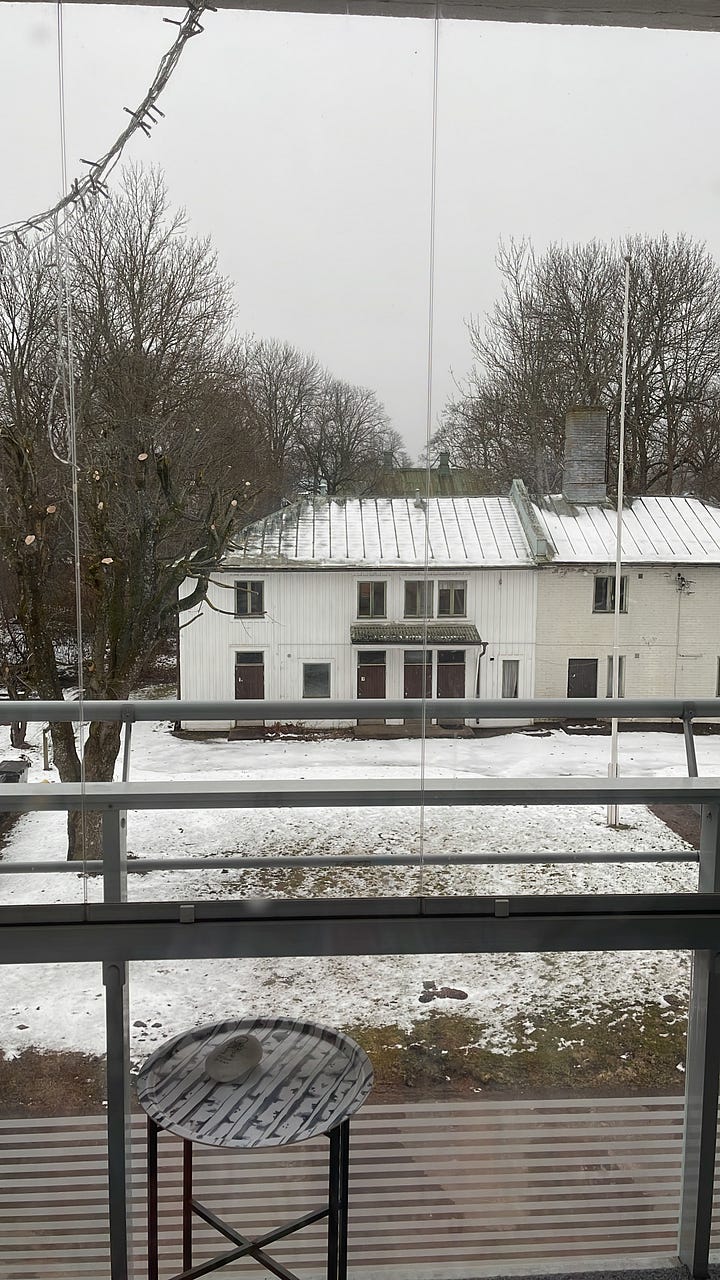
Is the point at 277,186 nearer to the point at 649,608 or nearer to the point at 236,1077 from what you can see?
the point at 649,608

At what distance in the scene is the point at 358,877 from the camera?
217 centimetres

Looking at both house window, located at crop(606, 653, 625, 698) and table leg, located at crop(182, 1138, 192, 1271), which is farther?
house window, located at crop(606, 653, 625, 698)

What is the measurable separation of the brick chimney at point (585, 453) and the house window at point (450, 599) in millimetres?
331

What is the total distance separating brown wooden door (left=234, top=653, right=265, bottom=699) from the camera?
2.11 meters

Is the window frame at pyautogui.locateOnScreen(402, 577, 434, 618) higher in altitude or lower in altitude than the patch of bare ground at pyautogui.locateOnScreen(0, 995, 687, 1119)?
higher

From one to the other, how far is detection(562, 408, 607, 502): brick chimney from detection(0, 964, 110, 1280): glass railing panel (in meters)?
1.51

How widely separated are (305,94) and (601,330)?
81 cm

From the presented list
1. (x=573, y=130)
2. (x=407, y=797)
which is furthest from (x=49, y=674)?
(x=573, y=130)

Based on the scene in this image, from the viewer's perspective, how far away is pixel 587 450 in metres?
2.19

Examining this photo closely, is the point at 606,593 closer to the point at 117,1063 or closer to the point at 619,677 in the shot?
the point at 619,677

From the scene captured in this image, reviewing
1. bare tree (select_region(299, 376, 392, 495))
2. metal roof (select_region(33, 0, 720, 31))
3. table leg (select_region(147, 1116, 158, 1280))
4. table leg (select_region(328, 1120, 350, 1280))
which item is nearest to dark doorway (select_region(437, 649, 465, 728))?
bare tree (select_region(299, 376, 392, 495))

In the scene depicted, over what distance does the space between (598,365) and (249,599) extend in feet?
3.10

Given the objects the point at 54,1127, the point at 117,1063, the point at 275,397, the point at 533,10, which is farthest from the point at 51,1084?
the point at 533,10

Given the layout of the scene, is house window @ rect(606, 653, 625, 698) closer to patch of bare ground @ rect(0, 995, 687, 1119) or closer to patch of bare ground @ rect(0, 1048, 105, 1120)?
patch of bare ground @ rect(0, 995, 687, 1119)
